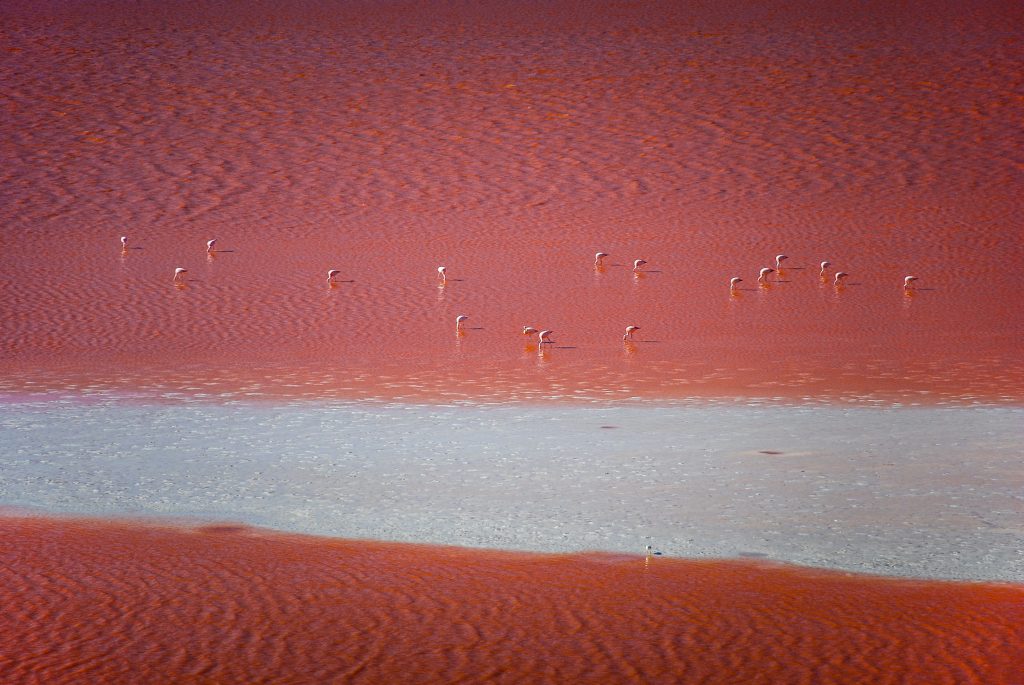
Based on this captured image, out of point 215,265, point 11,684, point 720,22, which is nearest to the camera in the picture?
point 11,684

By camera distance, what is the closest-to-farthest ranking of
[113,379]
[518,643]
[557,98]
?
1. [518,643]
2. [113,379]
3. [557,98]

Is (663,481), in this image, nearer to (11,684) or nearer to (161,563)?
(161,563)

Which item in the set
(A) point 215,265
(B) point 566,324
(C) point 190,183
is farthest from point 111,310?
(C) point 190,183

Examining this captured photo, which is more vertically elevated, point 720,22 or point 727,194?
point 720,22

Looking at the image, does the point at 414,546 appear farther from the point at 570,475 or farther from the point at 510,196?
the point at 510,196

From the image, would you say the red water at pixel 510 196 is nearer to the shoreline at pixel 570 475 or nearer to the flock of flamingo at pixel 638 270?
the flock of flamingo at pixel 638 270

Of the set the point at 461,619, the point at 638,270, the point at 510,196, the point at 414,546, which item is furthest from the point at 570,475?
the point at 510,196

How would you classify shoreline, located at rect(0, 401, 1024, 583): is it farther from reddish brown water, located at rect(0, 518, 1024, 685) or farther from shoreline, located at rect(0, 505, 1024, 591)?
reddish brown water, located at rect(0, 518, 1024, 685)
